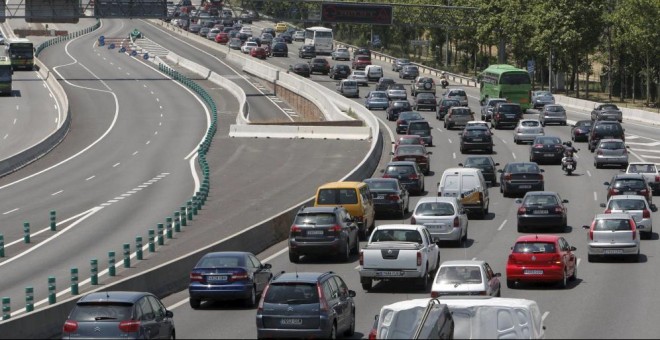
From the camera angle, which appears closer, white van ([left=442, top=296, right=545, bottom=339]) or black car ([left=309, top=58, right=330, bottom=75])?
white van ([left=442, top=296, right=545, bottom=339])

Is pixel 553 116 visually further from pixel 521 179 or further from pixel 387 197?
pixel 387 197

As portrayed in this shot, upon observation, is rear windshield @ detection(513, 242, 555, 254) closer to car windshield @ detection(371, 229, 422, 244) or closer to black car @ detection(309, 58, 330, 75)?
car windshield @ detection(371, 229, 422, 244)

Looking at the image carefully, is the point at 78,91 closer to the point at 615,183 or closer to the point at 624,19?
the point at 624,19

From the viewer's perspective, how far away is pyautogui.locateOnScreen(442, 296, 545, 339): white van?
18859 millimetres

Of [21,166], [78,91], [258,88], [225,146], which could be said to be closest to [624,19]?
[258,88]

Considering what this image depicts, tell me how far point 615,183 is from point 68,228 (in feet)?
63.6

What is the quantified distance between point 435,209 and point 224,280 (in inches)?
474

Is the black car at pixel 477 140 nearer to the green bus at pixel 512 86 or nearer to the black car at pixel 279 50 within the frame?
the green bus at pixel 512 86

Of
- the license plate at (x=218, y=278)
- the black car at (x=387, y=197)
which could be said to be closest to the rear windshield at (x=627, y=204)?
the black car at (x=387, y=197)

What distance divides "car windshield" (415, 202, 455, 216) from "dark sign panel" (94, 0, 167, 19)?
268 ft

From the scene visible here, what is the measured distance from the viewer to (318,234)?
121 ft

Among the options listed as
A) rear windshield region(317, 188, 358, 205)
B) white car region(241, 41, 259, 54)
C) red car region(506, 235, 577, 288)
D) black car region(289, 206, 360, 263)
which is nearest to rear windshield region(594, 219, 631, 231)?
red car region(506, 235, 577, 288)

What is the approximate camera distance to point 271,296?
80.7 feet

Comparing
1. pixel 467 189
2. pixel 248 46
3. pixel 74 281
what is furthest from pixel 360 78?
pixel 74 281
